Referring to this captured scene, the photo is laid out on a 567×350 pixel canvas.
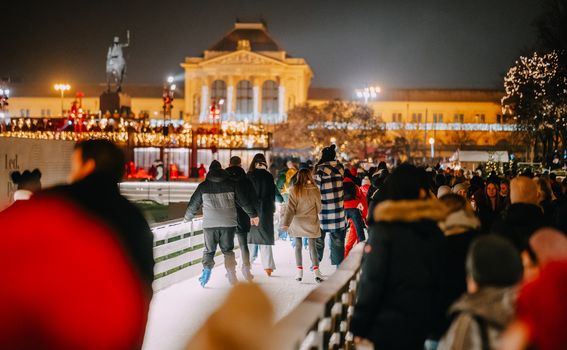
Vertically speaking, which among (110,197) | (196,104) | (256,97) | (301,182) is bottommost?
(301,182)

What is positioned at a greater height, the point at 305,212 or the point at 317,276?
the point at 305,212

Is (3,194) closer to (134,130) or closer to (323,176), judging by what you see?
(323,176)

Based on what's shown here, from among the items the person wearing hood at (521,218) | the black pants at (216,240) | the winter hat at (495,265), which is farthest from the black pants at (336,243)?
the winter hat at (495,265)

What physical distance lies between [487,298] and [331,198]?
763cm

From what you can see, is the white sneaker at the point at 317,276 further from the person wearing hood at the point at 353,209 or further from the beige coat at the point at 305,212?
the person wearing hood at the point at 353,209

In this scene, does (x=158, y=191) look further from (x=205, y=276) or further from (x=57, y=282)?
(x=57, y=282)

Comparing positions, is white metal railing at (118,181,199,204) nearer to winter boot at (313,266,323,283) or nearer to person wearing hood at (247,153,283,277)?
person wearing hood at (247,153,283,277)

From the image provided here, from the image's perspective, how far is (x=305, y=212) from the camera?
1010 cm

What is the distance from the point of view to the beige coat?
10.1 meters

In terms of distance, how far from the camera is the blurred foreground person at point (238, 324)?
207 centimetres

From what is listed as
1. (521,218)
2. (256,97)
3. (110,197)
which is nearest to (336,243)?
(521,218)

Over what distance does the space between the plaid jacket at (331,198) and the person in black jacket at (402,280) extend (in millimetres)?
6270

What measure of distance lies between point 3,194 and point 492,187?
638 centimetres

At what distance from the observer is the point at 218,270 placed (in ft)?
38.2
